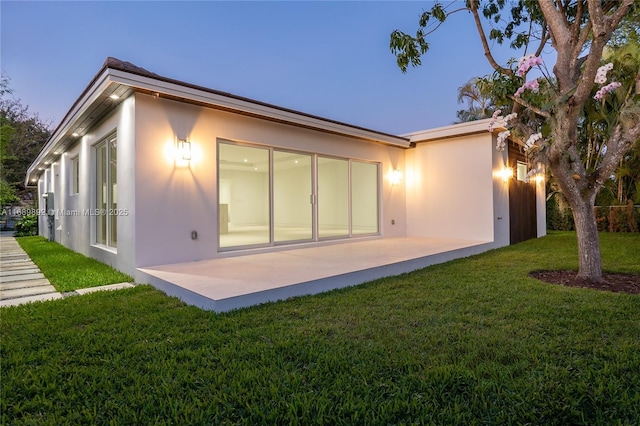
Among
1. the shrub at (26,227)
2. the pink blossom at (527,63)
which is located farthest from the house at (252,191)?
the shrub at (26,227)

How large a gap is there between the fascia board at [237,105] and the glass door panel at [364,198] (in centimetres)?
91

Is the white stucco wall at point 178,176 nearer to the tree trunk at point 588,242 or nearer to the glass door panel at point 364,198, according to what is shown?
the glass door panel at point 364,198

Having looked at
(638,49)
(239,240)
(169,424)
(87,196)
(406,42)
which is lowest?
(169,424)

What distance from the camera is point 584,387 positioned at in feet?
7.17

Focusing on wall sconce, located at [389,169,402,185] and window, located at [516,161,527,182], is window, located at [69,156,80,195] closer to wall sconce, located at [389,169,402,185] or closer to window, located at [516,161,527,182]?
wall sconce, located at [389,169,402,185]

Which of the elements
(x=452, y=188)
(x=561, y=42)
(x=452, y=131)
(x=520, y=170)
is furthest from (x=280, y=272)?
(x=520, y=170)

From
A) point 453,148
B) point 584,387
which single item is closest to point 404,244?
point 453,148

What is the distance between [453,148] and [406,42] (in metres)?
4.72

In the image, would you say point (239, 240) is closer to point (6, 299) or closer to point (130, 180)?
point (130, 180)

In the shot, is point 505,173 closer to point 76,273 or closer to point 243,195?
point 243,195

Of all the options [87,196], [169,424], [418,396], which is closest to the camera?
[169,424]

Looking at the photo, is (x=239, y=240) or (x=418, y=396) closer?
(x=418, y=396)

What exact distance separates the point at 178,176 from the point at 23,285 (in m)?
2.69

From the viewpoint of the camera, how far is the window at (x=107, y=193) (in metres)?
6.47
